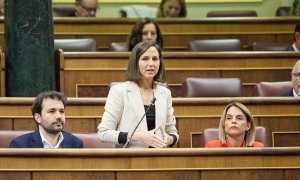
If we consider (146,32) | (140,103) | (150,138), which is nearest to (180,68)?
(146,32)

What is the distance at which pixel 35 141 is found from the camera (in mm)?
4500

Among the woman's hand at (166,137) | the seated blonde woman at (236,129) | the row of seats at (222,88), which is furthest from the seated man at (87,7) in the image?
the woman's hand at (166,137)

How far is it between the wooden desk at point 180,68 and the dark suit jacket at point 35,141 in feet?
4.37

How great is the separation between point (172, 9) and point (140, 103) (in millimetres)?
2916

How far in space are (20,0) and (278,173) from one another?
2037 mm

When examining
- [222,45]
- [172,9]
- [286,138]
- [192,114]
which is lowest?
[286,138]

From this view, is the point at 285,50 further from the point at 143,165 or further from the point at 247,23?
the point at 143,165

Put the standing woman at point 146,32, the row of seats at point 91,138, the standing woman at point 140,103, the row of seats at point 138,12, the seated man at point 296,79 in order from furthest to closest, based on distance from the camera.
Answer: the row of seats at point 138,12
the standing woman at point 146,32
the seated man at point 296,79
the row of seats at point 91,138
the standing woman at point 140,103

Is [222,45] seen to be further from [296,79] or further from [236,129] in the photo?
[236,129]

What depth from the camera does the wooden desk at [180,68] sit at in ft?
19.2

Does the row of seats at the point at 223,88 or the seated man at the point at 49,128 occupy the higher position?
the row of seats at the point at 223,88

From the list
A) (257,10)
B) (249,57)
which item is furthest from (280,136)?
(257,10)

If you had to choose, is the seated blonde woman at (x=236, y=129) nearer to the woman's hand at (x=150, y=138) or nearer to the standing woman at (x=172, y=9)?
the woman's hand at (x=150, y=138)

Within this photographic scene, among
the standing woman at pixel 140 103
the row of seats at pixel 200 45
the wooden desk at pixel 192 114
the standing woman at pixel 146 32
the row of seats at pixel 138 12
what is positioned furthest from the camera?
the row of seats at pixel 138 12
